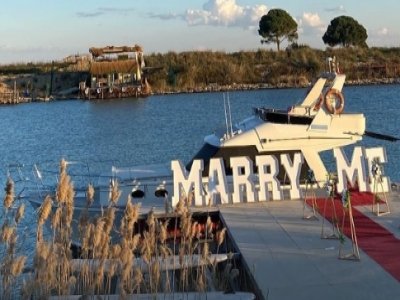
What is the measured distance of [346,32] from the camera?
11012 cm

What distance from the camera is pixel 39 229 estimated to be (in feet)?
32.2

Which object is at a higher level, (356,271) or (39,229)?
(39,229)

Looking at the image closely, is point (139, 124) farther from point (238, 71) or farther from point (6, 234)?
point (6, 234)

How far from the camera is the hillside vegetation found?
9775cm

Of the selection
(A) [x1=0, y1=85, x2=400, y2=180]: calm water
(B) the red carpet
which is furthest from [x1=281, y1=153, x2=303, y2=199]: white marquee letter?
(A) [x1=0, y1=85, x2=400, y2=180]: calm water

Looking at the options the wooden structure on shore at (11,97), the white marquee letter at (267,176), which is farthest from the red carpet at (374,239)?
the wooden structure on shore at (11,97)

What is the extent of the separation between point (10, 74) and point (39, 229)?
10122 centimetres

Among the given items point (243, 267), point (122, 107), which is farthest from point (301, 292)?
point (122, 107)

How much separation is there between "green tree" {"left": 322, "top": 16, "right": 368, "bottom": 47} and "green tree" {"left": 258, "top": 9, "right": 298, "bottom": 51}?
5684 millimetres

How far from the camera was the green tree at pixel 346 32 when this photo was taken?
10991 cm

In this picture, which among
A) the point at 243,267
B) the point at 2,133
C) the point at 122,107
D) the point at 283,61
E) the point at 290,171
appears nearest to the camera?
the point at 243,267

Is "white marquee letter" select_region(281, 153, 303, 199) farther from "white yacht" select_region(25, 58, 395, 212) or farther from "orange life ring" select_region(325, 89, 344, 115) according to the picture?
"orange life ring" select_region(325, 89, 344, 115)

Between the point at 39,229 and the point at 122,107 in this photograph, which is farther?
the point at 122,107

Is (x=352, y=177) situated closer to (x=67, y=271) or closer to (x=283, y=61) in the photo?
(x=67, y=271)
